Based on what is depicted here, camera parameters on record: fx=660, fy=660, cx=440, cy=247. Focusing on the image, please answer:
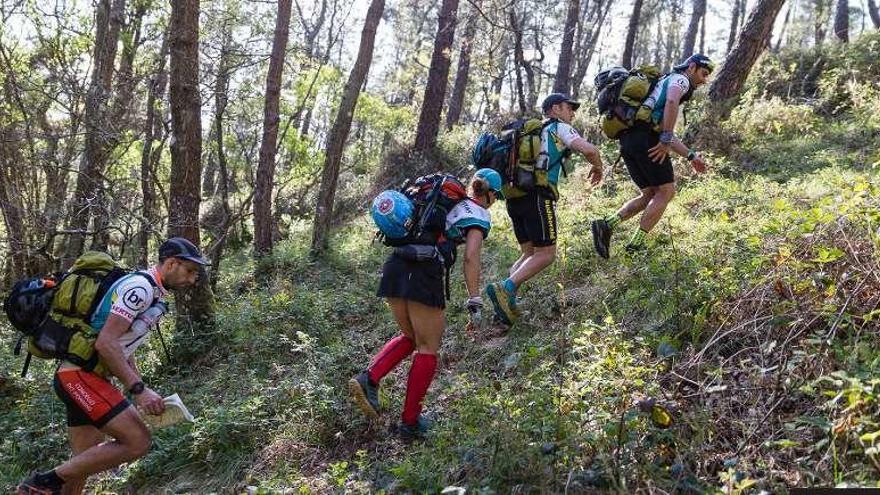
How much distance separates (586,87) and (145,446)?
36.0 metres

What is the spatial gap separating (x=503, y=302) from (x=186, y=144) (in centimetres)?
456

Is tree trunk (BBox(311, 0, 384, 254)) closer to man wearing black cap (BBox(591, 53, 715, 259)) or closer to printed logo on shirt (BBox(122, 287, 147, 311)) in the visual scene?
man wearing black cap (BBox(591, 53, 715, 259))

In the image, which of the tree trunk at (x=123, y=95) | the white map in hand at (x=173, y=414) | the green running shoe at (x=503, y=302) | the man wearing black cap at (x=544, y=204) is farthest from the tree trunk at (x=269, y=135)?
the white map in hand at (x=173, y=414)

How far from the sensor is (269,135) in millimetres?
12188

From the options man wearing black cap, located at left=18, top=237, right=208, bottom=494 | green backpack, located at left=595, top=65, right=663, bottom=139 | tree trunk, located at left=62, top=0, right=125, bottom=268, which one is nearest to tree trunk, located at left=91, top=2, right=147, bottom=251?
tree trunk, located at left=62, top=0, right=125, bottom=268

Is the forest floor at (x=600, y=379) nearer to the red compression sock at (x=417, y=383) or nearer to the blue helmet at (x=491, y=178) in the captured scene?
the red compression sock at (x=417, y=383)

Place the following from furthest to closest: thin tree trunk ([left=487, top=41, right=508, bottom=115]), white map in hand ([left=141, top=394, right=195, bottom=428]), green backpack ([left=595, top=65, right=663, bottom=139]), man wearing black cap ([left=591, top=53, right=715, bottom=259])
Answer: thin tree trunk ([left=487, top=41, right=508, bottom=115])
green backpack ([left=595, top=65, right=663, bottom=139])
man wearing black cap ([left=591, top=53, right=715, bottom=259])
white map in hand ([left=141, top=394, right=195, bottom=428])

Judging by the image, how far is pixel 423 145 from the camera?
15945 millimetres

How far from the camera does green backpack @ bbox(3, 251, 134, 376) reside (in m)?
4.37

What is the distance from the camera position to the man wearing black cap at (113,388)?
429 cm

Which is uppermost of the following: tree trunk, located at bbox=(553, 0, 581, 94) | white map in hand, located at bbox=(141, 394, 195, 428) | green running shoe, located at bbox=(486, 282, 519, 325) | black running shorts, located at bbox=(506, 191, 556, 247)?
tree trunk, located at bbox=(553, 0, 581, 94)

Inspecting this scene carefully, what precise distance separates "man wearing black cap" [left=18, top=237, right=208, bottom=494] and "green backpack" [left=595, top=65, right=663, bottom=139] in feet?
14.1

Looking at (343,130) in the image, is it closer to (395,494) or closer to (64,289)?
(64,289)

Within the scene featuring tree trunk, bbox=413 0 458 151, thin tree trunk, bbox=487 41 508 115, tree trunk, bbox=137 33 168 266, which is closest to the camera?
tree trunk, bbox=137 33 168 266
